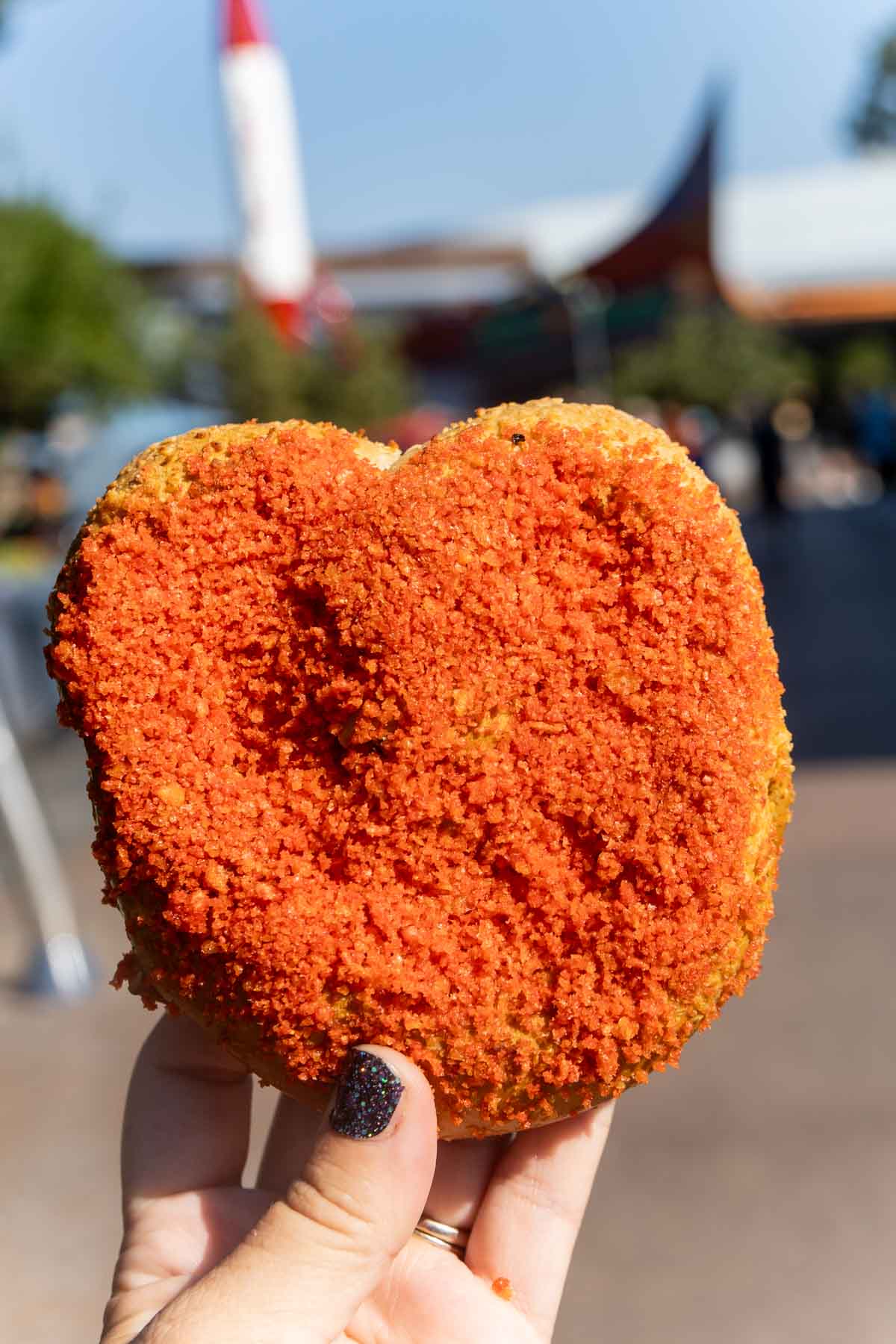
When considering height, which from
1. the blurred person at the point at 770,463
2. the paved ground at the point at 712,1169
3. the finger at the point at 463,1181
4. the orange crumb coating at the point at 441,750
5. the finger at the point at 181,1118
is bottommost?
the blurred person at the point at 770,463

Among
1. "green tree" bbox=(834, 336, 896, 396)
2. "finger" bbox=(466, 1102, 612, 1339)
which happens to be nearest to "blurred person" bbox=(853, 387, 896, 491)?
"green tree" bbox=(834, 336, 896, 396)

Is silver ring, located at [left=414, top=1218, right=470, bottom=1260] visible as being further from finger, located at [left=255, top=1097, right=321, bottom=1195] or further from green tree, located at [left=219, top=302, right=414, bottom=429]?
green tree, located at [left=219, top=302, right=414, bottom=429]

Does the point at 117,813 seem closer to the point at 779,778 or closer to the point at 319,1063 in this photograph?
the point at 319,1063

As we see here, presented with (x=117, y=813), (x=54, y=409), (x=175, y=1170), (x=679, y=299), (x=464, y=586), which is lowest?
(x=679, y=299)

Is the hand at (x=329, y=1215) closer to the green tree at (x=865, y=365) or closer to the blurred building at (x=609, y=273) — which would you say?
the blurred building at (x=609, y=273)

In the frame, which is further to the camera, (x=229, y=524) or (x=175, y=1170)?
(x=175, y=1170)

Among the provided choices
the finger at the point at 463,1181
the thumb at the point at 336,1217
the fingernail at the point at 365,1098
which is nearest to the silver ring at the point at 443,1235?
the finger at the point at 463,1181

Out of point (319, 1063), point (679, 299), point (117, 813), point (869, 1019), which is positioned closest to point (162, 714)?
point (117, 813)
